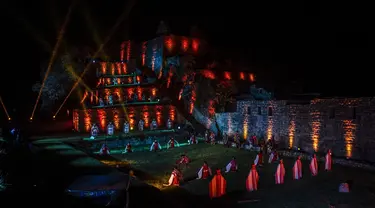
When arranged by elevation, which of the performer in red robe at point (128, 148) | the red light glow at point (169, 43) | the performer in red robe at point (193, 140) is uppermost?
the red light glow at point (169, 43)

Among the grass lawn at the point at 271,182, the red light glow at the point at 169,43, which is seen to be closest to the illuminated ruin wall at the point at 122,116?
the grass lawn at the point at 271,182

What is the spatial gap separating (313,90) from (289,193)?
68.1 feet

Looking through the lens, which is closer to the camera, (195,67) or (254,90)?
(254,90)

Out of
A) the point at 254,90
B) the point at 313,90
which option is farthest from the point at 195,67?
the point at 313,90

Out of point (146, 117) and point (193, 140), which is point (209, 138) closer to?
point (193, 140)

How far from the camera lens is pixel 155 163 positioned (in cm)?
2145

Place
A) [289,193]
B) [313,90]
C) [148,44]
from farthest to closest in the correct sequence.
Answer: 1. [148,44]
2. [313,90]
3. [289,193]

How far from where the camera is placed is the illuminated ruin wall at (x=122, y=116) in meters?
32.0

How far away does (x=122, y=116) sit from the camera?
1318 inches

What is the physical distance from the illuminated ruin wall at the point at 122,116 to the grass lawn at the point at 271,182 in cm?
1035

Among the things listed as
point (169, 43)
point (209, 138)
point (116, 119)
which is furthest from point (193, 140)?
point (169, 43)

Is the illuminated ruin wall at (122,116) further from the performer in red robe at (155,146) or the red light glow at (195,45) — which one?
the red light glow at (195,45)

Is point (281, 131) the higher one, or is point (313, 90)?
point (313, 90)

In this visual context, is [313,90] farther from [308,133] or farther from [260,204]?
[260,204]
